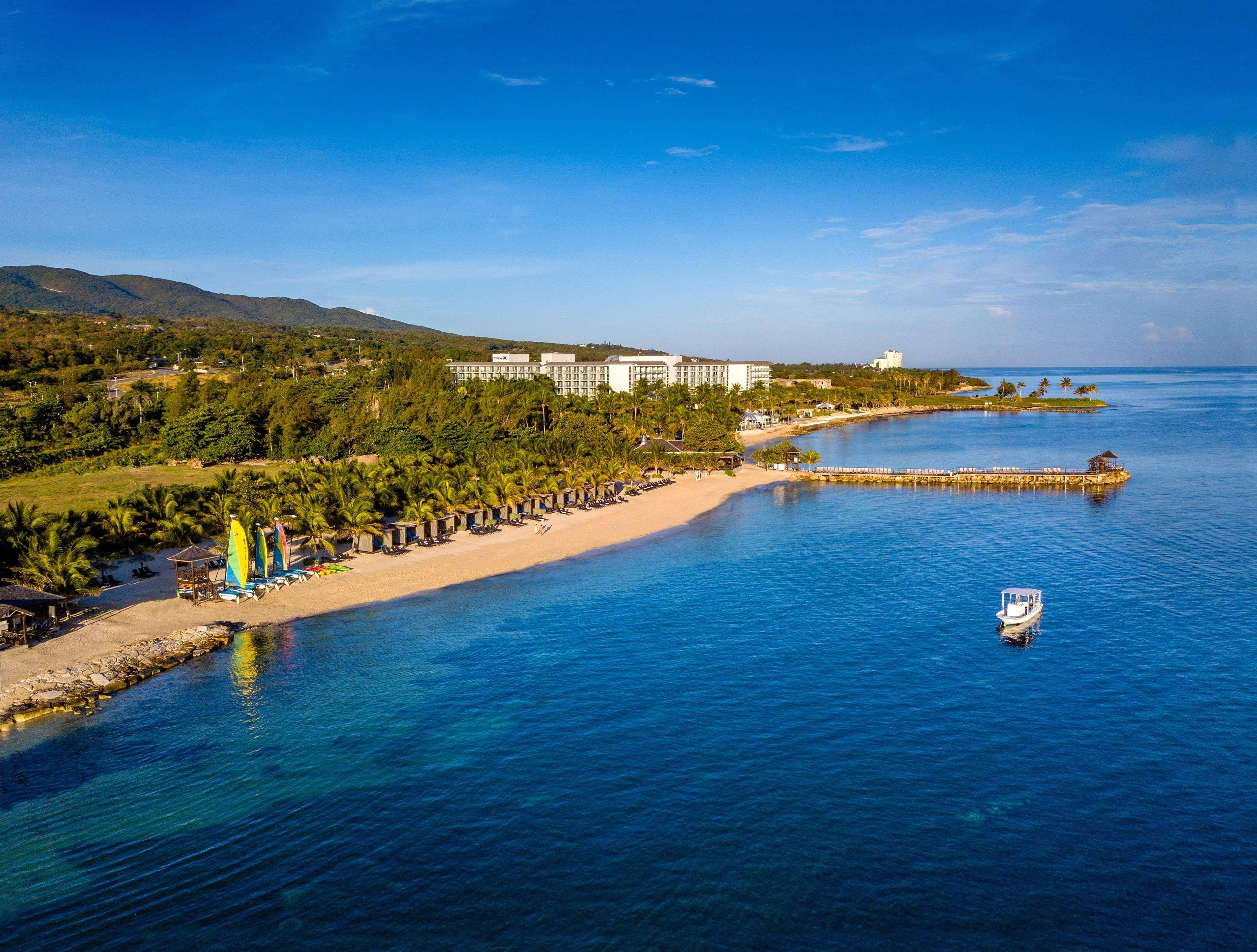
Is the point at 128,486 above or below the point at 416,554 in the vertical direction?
above

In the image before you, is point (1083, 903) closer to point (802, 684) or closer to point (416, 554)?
point (802, 684)

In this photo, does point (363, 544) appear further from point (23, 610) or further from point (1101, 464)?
point (1101, 464)

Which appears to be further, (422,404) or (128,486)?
(422,404)

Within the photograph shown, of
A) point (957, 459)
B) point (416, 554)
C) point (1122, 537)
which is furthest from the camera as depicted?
point (957, 459)

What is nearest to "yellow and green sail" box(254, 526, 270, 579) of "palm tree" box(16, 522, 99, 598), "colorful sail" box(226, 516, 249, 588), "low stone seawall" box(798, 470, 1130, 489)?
"colorful sail" box(226, 516, 249, 588)

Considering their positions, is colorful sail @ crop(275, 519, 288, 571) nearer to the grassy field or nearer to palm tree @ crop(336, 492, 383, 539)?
palm tree @ crop(336, 492, 383, 539)

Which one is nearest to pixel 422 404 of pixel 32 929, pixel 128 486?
pixel 128 486

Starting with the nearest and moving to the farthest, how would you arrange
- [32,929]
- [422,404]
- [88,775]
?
[32,929]
[88,775]
[422,404]

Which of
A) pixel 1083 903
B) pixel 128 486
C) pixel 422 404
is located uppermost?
pixel 422 404
